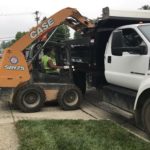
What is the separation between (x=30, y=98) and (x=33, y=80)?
609mm

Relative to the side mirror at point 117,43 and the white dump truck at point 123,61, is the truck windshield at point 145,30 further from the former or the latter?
the side mirror at point 117,43

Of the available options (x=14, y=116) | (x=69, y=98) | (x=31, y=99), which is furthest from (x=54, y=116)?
(x=69, y=98)

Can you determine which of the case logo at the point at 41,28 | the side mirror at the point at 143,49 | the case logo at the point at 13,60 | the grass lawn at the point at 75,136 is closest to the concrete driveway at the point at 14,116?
the grass lawn at the point at 75,136

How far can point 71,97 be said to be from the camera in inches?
440

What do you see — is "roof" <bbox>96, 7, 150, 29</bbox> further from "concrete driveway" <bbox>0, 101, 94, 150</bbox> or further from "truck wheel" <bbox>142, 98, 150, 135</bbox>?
"truck wheel" <bbox>142, 98, 150, 135</bbox>

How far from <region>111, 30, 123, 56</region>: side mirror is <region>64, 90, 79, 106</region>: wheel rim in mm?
2517

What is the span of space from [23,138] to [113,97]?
99.2 inches

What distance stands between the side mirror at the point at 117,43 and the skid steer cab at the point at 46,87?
2573 mm

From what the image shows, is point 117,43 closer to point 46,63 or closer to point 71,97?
point 71,97

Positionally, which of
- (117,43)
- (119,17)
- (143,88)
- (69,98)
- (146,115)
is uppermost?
(119,17)

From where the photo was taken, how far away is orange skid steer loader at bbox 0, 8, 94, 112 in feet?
35.0

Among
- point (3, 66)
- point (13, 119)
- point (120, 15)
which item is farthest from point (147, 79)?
point (3, 66)

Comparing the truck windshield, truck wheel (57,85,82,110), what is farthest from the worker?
the truck windshield

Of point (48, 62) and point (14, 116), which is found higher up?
point (48, 62)
